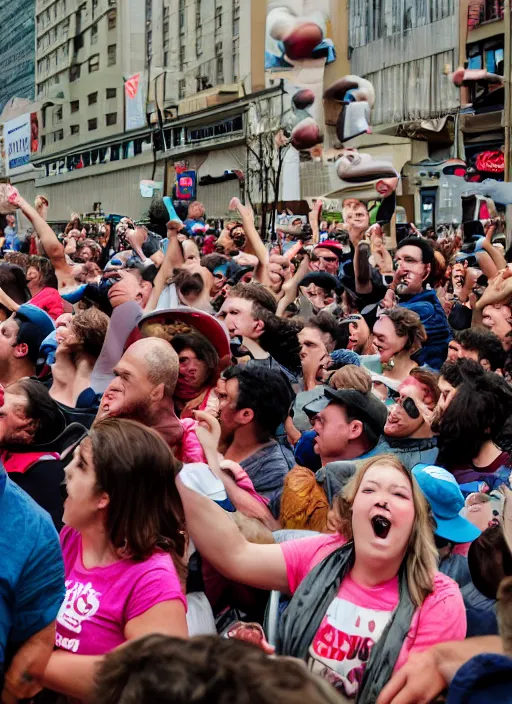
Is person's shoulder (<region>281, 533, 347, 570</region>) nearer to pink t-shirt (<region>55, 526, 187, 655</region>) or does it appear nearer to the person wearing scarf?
pink t-shirt (<region>55, 526, 187, 655</region>)

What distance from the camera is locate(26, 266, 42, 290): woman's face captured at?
24.4 feet

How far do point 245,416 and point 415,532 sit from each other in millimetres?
1375

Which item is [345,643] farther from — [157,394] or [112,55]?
[112,55]

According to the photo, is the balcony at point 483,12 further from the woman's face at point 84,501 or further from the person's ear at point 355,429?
the woman's face at point 84,501

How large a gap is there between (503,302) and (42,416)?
3.49 meters

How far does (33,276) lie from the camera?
7.45 metres

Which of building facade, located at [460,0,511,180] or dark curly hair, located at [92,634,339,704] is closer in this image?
dark curly hair, located at [92,634,339,704]

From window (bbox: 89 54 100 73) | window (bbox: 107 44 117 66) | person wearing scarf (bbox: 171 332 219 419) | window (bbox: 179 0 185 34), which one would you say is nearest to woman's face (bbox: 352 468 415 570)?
person wearing scarf (bbox: 171 332 219 419)

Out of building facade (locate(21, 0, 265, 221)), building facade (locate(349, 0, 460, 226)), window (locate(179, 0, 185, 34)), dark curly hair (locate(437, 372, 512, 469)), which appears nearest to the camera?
dark curly hair (locate(437, 372, 512, 469))

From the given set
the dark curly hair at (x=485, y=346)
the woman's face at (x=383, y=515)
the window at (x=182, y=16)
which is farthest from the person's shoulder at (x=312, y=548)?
the window at (x=182, y=16)

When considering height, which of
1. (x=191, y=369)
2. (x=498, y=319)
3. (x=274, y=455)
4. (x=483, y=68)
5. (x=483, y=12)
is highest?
(x=483, y=12)

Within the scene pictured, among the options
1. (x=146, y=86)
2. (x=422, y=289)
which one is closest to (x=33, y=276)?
(x=422, y=289)

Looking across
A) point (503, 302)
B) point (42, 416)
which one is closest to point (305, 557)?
point (42, 416)

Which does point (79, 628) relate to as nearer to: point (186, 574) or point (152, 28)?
point (186, 574)
